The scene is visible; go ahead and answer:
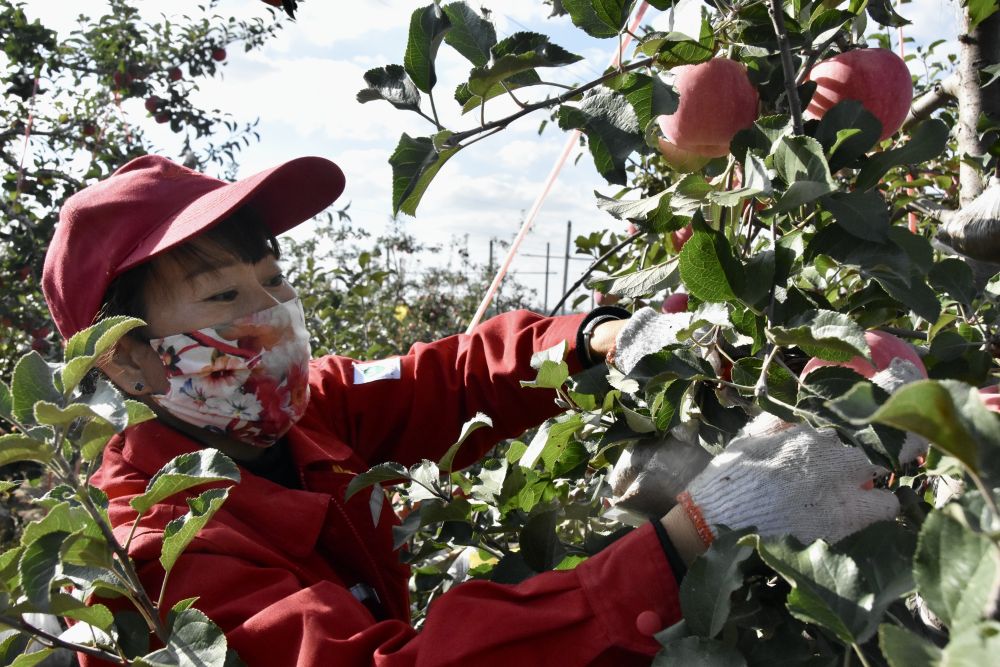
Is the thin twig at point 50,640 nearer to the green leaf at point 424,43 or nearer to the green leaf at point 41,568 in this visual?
the green leaf at point 41,568

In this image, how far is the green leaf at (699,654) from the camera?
67 centimetres

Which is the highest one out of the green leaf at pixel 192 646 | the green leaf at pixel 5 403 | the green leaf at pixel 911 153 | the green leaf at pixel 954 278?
the green leaf at pixel 911 153

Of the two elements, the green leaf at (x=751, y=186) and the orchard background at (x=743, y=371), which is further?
the green leaf at (x=751, y=186)

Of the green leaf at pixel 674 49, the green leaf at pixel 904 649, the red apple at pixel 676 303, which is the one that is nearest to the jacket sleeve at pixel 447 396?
the red apple at pixel 676 303

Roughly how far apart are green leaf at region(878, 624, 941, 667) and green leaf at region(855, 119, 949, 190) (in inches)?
18.0

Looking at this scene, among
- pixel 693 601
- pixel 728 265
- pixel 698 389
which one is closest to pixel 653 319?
pixel 698 389

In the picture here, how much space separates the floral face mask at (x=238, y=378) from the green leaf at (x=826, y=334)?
3.49 ft

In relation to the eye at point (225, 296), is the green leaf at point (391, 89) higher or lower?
higher

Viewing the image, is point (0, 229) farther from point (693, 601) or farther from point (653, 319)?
point (693, 601)

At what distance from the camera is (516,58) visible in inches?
30.8

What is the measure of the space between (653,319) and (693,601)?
0.55m

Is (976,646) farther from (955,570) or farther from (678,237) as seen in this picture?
(678,237)

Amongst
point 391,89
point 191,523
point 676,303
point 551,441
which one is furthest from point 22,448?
point 676,303

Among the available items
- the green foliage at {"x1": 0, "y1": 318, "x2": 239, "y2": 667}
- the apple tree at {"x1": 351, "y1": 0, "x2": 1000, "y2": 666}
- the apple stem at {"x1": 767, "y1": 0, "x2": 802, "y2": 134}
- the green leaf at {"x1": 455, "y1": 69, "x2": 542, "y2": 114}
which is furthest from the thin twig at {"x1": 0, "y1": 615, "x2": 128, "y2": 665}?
the apple stem at {"x1": 767, "y1": 0, "x2": 802, "y2": 134}
